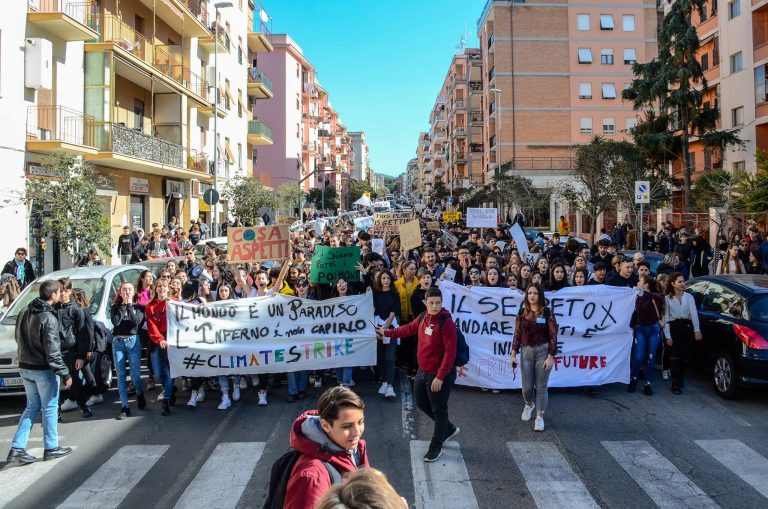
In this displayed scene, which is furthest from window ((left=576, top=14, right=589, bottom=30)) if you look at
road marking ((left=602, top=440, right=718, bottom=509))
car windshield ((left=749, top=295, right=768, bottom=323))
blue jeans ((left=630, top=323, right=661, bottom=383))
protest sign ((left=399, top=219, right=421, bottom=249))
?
road marking ((left=602, top=440, right=718, bottom=509))

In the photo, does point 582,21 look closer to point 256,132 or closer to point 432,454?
point 256,132

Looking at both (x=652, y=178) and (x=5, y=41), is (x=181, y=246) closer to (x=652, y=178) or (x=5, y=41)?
(x=5, y=41)

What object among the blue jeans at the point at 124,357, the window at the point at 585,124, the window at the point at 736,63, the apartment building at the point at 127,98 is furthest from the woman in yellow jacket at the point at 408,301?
the window at the point at 585,124

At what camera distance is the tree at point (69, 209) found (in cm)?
1550

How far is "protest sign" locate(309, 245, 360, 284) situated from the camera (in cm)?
1079

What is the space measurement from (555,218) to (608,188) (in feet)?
61.3

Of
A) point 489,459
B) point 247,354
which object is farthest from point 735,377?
point 247,354

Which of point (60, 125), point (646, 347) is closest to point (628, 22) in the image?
point (60, 125)

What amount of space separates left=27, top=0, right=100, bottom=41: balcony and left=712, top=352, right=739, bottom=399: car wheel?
18.9 m

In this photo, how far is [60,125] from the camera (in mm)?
19797

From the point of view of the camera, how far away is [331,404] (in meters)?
3.03

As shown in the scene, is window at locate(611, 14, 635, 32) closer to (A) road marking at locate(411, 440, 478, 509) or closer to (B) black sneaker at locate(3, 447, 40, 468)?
(A) road marking at locate(411, 440, 478, 509)

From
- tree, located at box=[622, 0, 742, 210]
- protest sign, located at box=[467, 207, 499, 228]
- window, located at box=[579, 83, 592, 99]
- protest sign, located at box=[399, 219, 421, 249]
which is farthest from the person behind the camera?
window, located at box=[579, 83, 592, 99]

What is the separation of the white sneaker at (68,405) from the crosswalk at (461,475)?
73.8 inches
